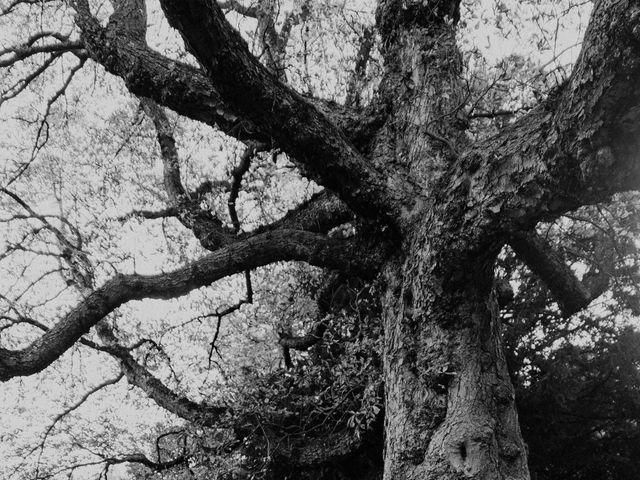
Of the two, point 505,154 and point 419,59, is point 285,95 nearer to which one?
point 505,154

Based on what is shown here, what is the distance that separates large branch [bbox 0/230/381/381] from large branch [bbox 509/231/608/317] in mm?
1788

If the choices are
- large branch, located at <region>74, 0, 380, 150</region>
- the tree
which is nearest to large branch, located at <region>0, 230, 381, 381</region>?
the tree

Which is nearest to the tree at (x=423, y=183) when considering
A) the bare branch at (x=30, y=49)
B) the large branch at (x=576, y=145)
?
the large branch at (x=576, y=145)

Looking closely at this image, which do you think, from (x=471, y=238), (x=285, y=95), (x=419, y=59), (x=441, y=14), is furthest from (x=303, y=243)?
(x=441, y=14)

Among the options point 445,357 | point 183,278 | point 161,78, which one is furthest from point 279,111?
point 445,357

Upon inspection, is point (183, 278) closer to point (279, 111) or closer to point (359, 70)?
point (279, 111)

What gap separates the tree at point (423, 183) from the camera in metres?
3.06

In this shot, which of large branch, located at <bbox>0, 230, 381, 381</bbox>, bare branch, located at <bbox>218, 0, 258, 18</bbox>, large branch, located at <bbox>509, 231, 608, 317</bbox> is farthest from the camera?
bare branch, located at <bbox>218, 0, 258, 18</bbox>

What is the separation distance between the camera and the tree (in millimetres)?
3061

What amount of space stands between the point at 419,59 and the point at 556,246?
4075 mm

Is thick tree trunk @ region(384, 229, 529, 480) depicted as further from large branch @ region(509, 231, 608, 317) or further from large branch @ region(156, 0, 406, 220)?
large branch @ region(509, 231, 608, 317)

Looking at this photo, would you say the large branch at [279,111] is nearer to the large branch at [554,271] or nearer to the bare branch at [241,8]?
the large branch at [554,271]

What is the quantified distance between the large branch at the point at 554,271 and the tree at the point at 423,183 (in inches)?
0.8

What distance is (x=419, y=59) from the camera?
5.45 metres
